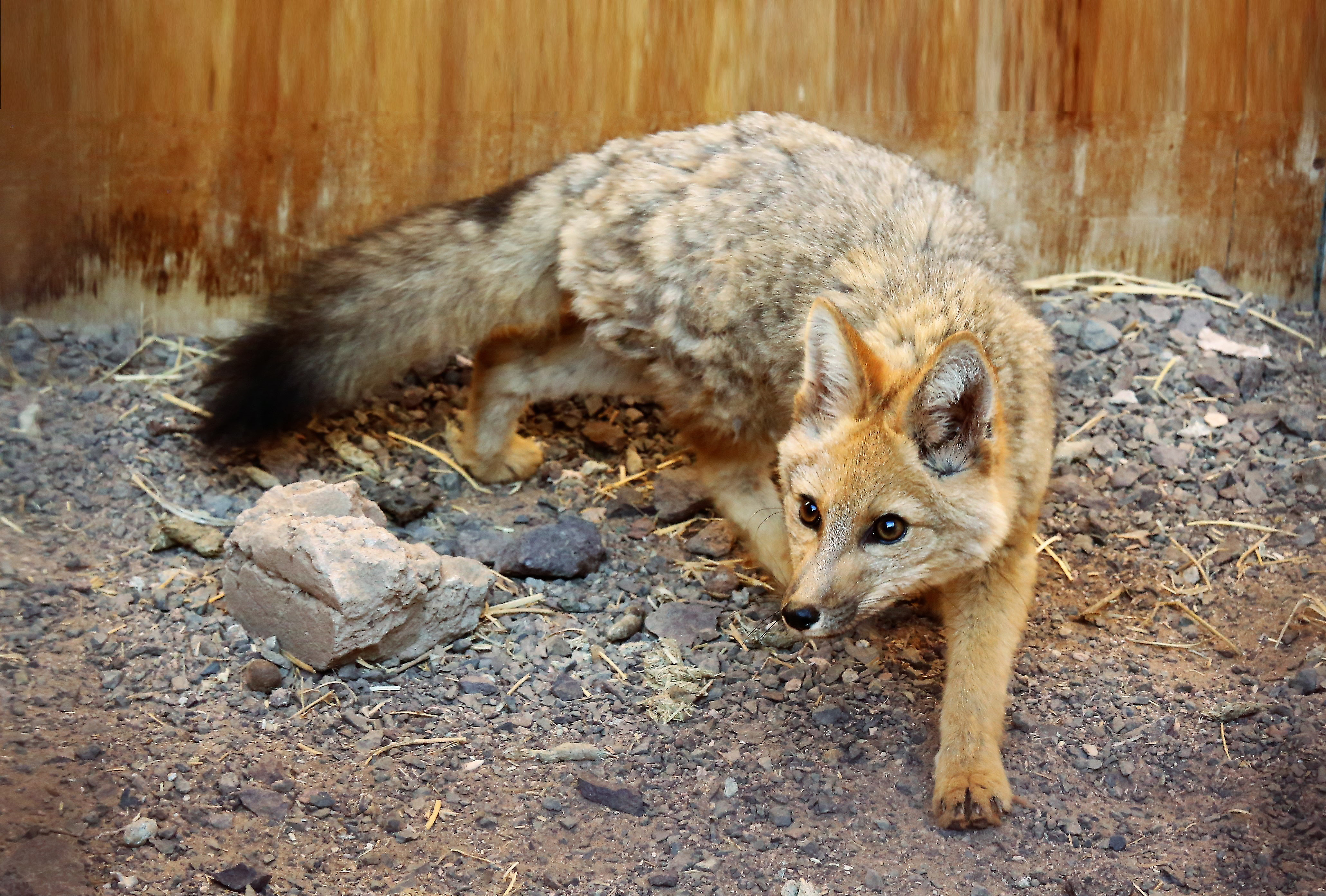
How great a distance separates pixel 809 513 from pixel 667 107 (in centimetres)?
228

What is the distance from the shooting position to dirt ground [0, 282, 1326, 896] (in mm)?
2514

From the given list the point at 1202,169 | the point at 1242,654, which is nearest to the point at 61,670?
the point at 1242,654

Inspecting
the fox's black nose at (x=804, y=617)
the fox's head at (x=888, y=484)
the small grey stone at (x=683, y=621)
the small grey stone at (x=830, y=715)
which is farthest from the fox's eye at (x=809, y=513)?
the small grey stone at (x=683, y=621)

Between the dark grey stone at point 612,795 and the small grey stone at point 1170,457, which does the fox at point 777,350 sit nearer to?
the dark grey stone at point 612,795

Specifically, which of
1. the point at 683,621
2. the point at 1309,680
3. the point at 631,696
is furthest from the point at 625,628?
the point at 1309,680

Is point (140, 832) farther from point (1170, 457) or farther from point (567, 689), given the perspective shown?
point (1170, 457)

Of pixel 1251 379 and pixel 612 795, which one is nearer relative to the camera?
pixel 612 795

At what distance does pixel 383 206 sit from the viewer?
193 inches

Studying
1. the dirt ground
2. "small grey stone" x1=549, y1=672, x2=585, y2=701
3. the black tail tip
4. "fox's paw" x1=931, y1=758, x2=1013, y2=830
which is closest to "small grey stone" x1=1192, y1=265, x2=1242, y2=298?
the dirt ground

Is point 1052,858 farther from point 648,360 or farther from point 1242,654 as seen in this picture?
point 648,360

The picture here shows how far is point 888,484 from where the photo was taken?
3.15m

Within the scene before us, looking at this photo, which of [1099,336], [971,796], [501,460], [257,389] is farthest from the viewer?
[1099,336]

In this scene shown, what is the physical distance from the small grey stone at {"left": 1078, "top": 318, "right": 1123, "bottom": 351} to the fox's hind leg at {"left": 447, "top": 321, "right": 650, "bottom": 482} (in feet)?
6.61

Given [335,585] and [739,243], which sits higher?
[739,243]
